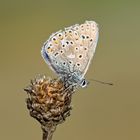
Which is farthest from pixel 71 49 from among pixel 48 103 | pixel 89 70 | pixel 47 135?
pixel 89 70

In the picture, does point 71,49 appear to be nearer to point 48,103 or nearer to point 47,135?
point 48,103

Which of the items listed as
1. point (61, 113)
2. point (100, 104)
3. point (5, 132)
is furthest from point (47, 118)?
point (100, 104)

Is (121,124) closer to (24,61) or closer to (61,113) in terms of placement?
(24,61)

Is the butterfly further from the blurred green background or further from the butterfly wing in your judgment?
the blurred green background

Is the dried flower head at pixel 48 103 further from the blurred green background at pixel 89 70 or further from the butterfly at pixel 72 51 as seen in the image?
the blurred green background at pixel 89 70

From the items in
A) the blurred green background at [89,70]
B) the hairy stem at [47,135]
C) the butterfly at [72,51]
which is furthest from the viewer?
the blurred green background at [89,70]

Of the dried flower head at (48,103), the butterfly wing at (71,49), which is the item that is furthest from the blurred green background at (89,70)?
the dried flower head at (48,103)
